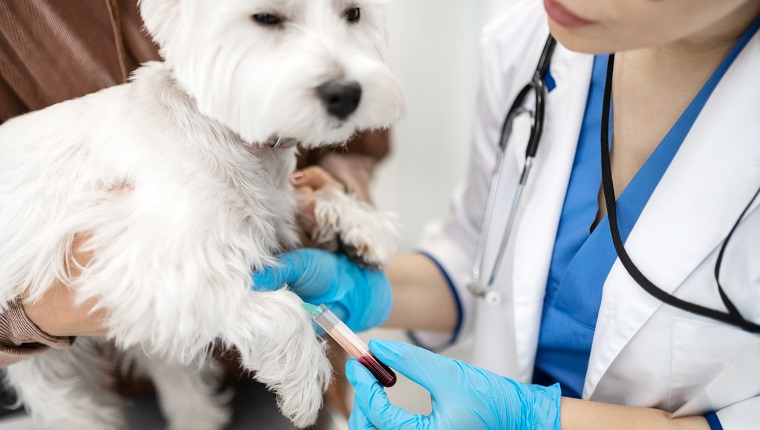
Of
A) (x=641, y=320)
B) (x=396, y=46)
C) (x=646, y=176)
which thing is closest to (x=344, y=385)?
(x=641, y=320)

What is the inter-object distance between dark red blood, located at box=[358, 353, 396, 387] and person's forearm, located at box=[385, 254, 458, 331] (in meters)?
0.37

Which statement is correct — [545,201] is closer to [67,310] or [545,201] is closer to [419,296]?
[419,296]

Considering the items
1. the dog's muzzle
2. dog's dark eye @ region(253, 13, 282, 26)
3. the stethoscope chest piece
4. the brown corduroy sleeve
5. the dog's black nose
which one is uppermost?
dog's dark eye @ region(253, 13, 282, 26)

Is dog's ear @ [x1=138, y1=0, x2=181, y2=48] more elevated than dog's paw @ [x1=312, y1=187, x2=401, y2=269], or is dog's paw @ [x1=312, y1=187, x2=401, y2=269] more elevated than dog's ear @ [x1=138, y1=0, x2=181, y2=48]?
dog's ear @ [x1=138, y1=0, x2=181, y2=48]

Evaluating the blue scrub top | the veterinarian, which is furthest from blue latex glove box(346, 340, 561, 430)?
the blue scrub top

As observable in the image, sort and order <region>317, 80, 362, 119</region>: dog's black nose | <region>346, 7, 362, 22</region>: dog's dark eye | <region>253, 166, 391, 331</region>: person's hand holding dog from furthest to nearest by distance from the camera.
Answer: <region>253, 166, 391, 331</region>: person's hand holding dog, <region>346, 7, 362, 22</region>: dog's dark eye, <region>317, 80, 362, 119</region>: dog's black nose

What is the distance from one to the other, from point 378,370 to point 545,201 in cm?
47

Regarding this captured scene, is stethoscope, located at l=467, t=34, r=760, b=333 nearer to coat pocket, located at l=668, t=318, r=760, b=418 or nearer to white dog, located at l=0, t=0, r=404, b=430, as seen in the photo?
coat pocket, located at l=668, t=318, r=760, b=418

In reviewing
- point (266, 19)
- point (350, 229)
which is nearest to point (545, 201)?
→ point (350, 229)

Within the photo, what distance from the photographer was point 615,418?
890 millimetres

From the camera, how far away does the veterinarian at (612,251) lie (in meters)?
0.82

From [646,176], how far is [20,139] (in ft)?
3.33

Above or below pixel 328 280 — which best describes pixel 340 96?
above

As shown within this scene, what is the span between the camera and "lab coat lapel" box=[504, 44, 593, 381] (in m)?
1.04
